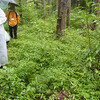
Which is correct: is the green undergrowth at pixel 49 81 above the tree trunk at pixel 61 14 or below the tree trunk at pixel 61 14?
below

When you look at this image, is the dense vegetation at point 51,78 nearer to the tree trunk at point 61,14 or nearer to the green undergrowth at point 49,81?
the green undergrowth at point 49,81

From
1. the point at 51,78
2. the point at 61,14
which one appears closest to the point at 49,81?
the point at 51,78

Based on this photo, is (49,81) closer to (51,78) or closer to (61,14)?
(51,78)

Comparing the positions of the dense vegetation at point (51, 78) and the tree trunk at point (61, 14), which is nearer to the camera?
the dense vegetation at point (51, 78)

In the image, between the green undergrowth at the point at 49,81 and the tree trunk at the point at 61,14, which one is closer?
the green undergrowth at the point at 49,81

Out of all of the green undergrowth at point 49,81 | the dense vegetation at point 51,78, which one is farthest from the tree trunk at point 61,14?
the green undergrowth at point 49,81

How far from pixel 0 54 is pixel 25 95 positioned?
67.9 inches

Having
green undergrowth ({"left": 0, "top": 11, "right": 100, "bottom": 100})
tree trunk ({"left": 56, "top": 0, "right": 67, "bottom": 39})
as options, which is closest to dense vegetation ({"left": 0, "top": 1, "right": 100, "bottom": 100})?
green undergrowth ({"left": 0, "top": 11, "right": 100, "bottom": 100})

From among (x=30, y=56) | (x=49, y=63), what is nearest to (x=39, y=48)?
(x=30, y=56)

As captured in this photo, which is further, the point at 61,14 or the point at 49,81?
the point at 61,14

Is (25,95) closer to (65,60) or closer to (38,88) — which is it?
(38,88)

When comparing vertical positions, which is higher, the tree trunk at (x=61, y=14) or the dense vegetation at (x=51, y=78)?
the tree trunk at (x=61, y=14)

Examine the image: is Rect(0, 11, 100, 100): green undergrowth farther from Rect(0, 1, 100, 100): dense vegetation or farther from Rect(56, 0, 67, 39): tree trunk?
Rect(56, 0, 67, 39): tree trunk

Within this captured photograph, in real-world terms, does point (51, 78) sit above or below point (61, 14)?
below
